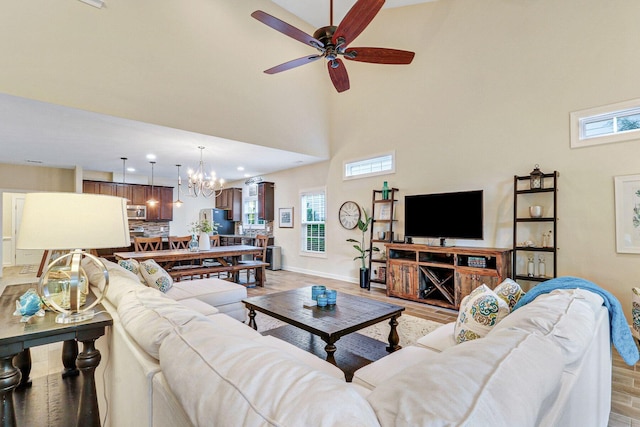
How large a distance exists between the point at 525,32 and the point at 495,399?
5300 mm

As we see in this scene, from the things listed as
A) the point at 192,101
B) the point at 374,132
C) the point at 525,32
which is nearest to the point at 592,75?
the point at 525,32

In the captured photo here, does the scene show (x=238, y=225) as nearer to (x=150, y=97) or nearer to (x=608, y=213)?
(x=150, y=97)

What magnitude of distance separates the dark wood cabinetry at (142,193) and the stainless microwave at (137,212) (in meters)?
0.10

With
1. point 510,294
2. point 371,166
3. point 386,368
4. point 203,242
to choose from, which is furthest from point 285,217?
point 386,368

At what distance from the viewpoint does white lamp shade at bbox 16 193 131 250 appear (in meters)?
1.40

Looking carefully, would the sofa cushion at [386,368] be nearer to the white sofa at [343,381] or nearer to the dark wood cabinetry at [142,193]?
the white sofa at [343,381]

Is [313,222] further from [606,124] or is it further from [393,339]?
[606,124]

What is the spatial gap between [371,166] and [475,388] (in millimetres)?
5696

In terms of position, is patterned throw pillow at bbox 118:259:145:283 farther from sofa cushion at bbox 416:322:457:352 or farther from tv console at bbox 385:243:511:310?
tv console at bbox 385:243:511:310

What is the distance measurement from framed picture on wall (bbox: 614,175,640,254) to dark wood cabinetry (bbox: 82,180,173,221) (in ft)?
32.5

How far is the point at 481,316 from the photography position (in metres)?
1.83

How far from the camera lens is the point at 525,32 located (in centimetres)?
419

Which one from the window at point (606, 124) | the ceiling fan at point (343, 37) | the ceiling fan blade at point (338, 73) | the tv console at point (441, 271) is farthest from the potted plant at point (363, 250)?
the window at point (606, 124)

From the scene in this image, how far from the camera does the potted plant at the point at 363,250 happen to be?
5.69 m
